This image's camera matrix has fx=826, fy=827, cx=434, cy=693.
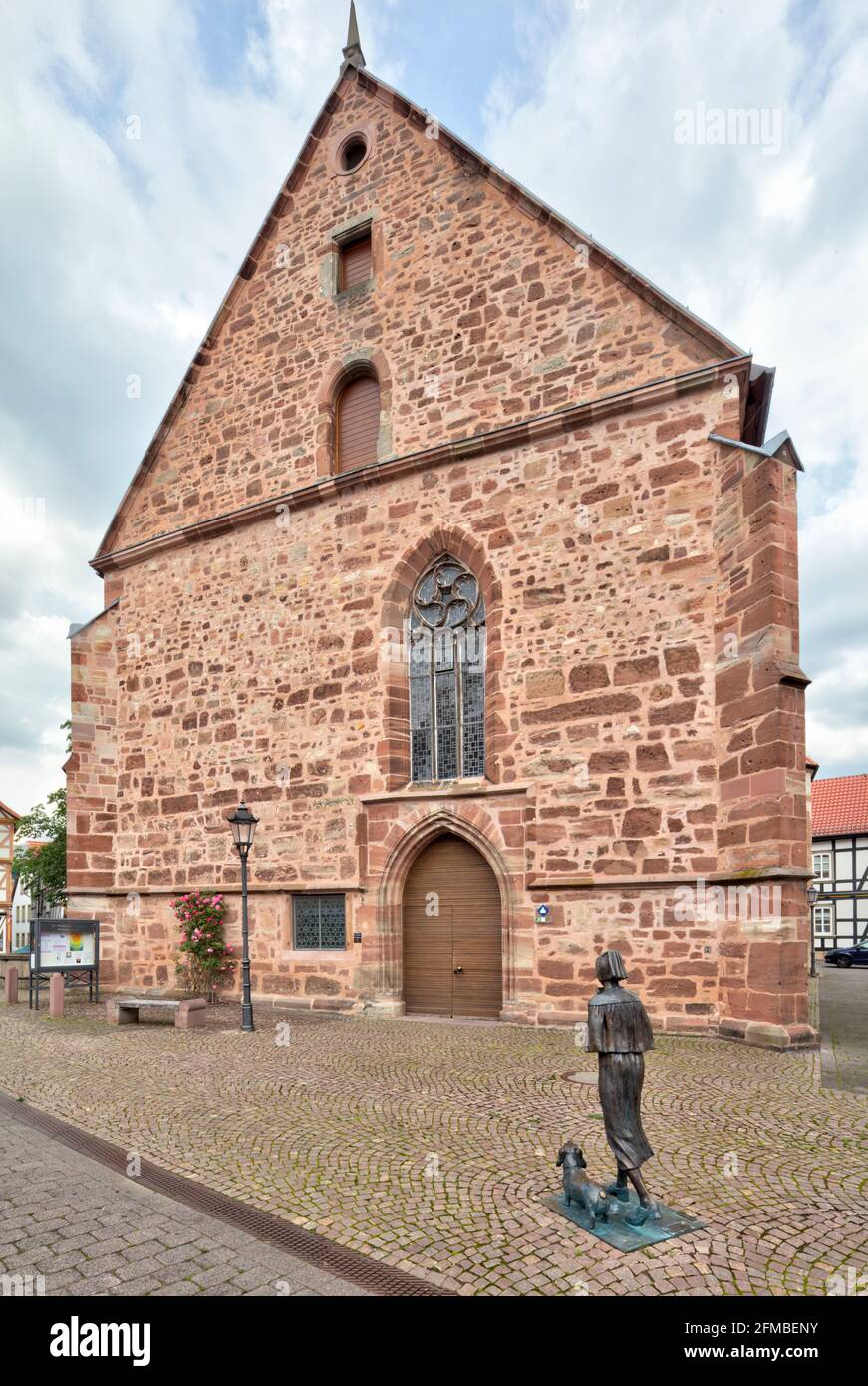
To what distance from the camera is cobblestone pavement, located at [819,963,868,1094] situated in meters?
7.24

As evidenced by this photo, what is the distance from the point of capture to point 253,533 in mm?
13719

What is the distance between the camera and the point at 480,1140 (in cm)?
555

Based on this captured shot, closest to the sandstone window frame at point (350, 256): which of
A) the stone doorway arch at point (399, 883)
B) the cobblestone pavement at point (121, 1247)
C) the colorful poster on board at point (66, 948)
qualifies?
the stone doorway arch at point (399, 883)

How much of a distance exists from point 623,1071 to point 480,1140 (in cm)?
193

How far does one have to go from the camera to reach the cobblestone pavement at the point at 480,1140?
12.5 feet

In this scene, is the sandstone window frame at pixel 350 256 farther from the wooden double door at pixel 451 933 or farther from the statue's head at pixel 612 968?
the statue's head at pixel 612 968

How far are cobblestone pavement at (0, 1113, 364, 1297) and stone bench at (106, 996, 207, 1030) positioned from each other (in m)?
5.37

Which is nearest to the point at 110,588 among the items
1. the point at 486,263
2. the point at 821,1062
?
the point at 486,263

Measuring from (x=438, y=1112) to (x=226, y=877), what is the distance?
7645 mm

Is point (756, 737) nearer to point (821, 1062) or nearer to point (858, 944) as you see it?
point (821, 1062)

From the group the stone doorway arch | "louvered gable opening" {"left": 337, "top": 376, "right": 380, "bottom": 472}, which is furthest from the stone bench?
"louvered gable opening" {"left": 337, "top": 376, "right": 380, "bottom": 472}

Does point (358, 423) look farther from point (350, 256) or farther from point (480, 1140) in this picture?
point (480, 1140)

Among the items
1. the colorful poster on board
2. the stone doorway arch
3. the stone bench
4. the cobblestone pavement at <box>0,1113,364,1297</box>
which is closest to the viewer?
the cobblestone pavement at <box>0,1113,364,1297</box>

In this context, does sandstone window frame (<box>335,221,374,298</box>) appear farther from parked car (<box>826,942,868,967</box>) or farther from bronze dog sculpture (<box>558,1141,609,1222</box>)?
parked car (<box>826,942,868,967</box>)
